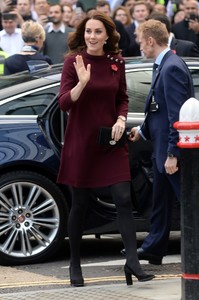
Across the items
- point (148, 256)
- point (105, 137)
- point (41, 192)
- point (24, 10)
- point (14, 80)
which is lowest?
point (148, 256)

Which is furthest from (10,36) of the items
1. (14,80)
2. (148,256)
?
(148,256)

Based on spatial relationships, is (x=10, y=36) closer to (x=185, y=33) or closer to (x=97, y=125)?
(x=185, y=33)

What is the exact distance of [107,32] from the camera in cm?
794

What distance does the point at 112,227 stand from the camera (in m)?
9.05

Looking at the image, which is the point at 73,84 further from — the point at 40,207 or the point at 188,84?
the point at 40,207

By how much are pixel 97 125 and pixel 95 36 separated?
0.65 meters

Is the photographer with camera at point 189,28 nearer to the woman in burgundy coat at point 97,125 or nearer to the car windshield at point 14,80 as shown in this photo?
the car windshield at point 14,80

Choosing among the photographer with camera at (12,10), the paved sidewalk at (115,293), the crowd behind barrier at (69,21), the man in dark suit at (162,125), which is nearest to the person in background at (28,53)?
the crowd behind barrier at (69,21)

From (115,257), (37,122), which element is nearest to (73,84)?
(37,122)

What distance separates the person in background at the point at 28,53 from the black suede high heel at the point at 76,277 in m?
4.69

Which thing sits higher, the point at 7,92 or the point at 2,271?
the point at 7,92

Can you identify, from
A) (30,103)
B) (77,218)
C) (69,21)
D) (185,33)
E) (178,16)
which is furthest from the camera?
(178,16)

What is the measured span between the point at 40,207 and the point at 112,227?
0.62 m

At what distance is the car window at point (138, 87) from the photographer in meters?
9.31
